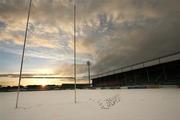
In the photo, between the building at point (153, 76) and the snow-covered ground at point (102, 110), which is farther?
the building at point (153, 76)

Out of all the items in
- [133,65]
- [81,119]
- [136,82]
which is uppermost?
[133,65]

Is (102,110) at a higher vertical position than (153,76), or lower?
lower

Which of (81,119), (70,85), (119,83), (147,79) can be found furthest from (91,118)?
(70,85)

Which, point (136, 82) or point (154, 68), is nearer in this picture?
A: point (154, 68)

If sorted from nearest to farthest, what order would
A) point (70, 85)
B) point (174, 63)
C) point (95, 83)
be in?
point (174, 63) → point (70, 85) → point (95, 83)

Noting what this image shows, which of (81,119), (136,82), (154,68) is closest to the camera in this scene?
(81,119)

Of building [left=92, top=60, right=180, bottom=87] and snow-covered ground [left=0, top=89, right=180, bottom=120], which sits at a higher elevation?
building [left=92, top=60, right=180, bottom=87]

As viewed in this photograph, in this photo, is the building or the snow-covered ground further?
the building

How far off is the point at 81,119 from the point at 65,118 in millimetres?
648

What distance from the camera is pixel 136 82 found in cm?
4238

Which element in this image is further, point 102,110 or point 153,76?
point 153,76

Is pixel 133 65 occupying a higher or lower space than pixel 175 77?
higher

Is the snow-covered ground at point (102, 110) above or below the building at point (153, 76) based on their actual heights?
below

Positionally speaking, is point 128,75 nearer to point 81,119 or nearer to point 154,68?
point 154,68
